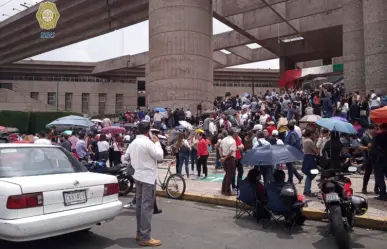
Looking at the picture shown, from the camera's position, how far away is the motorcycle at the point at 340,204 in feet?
16.8

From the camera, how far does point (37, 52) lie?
1908 inches

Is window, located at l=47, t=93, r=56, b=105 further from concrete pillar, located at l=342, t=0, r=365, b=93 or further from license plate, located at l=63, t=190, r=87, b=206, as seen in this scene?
license plate, located at l=63, t=190, r=87, b=206

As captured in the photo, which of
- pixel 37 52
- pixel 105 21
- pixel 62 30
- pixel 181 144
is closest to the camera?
pixel 181 144

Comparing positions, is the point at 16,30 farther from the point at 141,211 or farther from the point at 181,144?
the point at 141,211

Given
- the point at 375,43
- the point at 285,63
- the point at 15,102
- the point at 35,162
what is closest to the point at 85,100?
the point at 15,102

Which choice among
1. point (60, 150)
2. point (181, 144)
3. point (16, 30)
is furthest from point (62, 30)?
point (60, 150)

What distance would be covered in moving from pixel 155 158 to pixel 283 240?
7.84 ft

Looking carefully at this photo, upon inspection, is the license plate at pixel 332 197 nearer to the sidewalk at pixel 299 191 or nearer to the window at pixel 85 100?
the sidewalk at pixel 299 191

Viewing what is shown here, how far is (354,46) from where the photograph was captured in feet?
77.1

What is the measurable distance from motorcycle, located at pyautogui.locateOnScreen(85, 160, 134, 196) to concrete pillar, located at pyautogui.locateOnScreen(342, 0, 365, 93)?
1806cm

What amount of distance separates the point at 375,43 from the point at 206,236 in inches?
771

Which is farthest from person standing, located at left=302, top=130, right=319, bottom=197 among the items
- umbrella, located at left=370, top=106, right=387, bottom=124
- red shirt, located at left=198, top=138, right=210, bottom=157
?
red shirt, located at left=198, top=138, right=210, bottom=157

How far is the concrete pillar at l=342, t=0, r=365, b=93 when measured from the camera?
23.2m

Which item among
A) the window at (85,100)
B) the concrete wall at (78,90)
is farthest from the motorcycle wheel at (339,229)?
the window at (85,100)
